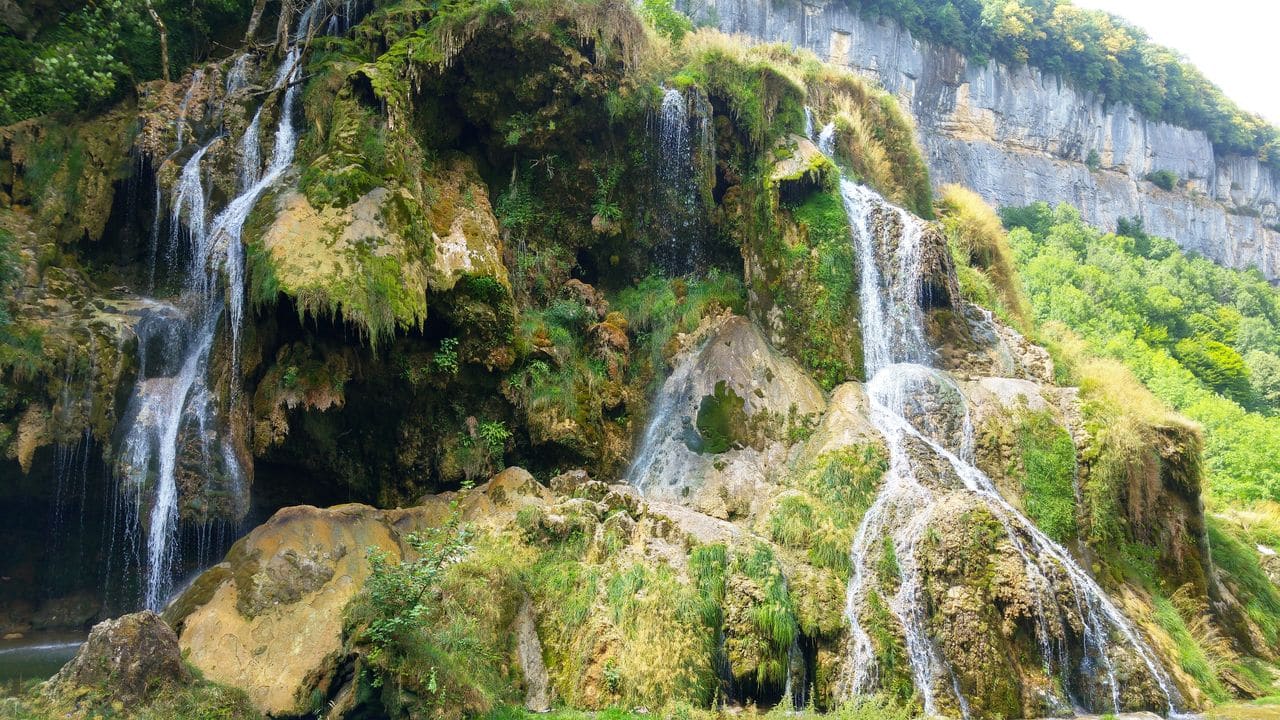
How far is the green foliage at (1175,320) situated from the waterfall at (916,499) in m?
11.7

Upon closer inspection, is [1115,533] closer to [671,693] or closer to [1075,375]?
[1075,375]

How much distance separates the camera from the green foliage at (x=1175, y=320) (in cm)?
2420

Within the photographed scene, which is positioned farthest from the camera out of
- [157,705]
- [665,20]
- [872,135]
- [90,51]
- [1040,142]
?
[1040,142]

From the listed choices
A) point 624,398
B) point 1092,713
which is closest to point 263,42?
point 624,398

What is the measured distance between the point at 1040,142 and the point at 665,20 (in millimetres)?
44098

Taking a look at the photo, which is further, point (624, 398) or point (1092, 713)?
point (624, 398)

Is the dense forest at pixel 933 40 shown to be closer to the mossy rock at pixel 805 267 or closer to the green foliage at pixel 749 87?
the green foliage at pixel 749 87

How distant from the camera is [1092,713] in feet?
29.3

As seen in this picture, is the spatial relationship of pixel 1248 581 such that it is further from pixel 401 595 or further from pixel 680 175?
pixel 401 595

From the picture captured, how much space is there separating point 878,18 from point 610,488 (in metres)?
46.0

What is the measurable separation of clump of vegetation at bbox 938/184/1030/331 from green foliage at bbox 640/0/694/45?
27.9 ft

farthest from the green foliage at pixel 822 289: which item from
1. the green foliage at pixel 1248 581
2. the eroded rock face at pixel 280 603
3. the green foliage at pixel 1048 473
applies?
the eroded rock face at pixel 280 603

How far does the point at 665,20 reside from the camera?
61.9 feet

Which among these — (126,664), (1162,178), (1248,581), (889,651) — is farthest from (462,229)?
(1162,178)
